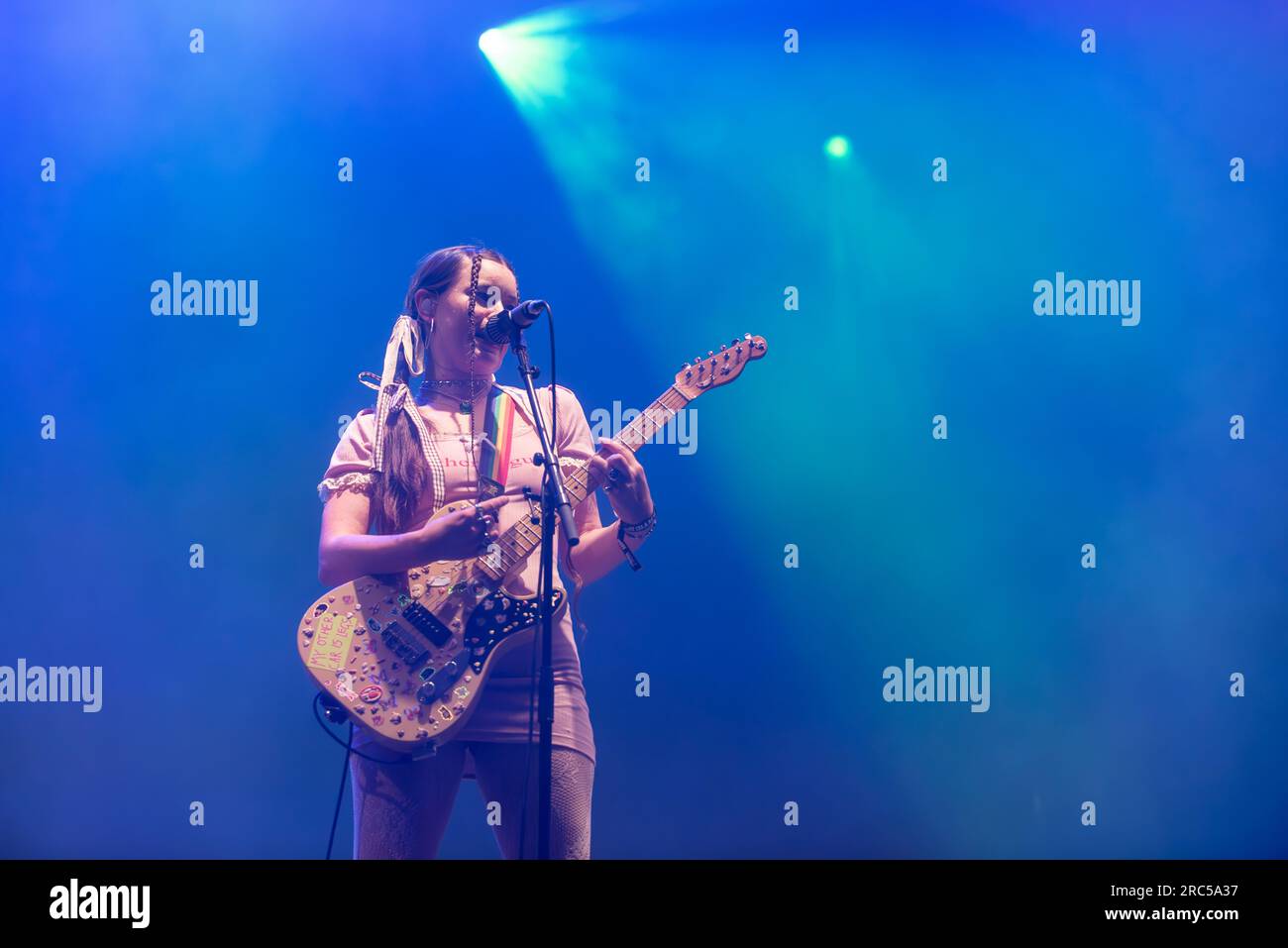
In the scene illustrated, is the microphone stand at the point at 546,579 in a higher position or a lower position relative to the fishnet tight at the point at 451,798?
higher

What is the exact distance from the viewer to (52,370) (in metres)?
3.58

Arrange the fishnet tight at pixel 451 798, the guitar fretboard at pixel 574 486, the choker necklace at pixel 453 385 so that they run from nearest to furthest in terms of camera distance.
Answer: the fishnet tight at pixel 451 798 → the guitar fretboard at pixel 574 486 → the choker necklace at pixel 453 385

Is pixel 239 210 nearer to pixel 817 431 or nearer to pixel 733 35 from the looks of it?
pixel 733 35

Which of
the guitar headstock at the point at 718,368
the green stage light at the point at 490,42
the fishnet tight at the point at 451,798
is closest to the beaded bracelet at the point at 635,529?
the guitar headstock at the point at 718,368

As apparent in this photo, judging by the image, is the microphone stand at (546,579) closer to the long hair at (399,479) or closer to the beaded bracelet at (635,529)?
the beaded bracelet at (635,529)

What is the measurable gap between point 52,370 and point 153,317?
0.34m

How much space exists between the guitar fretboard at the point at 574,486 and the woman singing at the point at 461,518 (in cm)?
3

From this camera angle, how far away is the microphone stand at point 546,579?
260 centimetres

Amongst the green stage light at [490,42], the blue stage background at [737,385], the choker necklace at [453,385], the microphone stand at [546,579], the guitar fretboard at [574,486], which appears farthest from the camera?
the green stage light at [490,42]

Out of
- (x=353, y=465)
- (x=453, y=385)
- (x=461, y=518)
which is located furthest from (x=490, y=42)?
(x=461, y=518)

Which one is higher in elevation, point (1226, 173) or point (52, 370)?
point (1226, 173)
